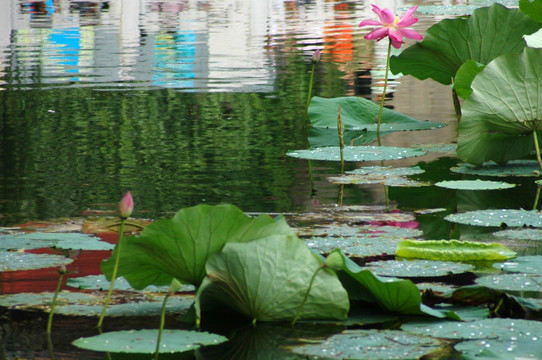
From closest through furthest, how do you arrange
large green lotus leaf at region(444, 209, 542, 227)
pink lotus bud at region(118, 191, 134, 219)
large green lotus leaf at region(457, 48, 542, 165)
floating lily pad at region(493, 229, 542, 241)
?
1. pink lotus bud at region(118, 191, 134, 219)
2. floating lily pad at region(493, 229, 542, 241)
3. large green lotus leaf at region(444, 209, 542, 227)
4. large green lotus leaf at region(457, 48, 542, 165)

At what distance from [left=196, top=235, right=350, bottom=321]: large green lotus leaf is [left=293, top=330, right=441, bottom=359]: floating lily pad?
94mm

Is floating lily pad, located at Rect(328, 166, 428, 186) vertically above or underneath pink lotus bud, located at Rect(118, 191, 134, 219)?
underneath

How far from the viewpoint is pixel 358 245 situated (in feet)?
7.14

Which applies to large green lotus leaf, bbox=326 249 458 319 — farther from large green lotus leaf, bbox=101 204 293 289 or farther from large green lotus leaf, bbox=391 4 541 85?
large green lotus leaf, bbox=391 4 541 85

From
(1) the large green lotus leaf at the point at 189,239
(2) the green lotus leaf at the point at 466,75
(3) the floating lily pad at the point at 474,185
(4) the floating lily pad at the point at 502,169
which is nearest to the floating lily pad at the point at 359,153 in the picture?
(4) the floating lily pad at the point at 502,169

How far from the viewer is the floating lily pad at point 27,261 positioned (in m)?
2.01

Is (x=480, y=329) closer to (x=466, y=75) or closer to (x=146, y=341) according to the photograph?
(x=146, y=341)

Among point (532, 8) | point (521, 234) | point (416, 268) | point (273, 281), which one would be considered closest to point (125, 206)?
point (273, 281)

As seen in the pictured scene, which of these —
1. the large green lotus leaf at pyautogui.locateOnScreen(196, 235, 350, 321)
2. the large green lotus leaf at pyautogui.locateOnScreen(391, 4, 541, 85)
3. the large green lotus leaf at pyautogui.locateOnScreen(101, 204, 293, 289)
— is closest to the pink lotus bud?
the large green lotus leaf at pyautogui.locateOnScreen(101, 204, 293, 289)

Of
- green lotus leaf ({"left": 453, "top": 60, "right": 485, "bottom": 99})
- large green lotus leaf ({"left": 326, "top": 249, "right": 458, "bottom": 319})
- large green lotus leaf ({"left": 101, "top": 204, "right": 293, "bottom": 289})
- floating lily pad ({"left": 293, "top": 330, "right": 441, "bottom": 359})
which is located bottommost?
floating lily pad ({"left": 293, "top": 330, "right": 441, "bottom": 359})

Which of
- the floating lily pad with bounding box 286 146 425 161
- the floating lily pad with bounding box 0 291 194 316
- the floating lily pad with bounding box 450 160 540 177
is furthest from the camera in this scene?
the floating lily pad with bounding box 286 146 425 161

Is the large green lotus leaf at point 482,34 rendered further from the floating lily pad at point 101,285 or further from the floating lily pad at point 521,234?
the floating lily pad at point 101,285

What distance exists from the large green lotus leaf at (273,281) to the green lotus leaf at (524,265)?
49 centimetres

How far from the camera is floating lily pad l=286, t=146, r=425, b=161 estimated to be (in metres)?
3.48
